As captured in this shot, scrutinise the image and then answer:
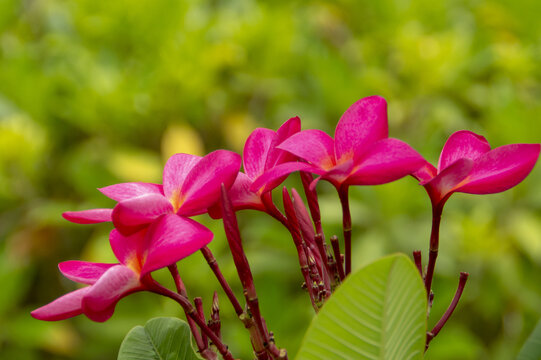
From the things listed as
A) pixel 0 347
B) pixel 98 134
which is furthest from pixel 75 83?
pixel 0 347

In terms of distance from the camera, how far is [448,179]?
1.10ft

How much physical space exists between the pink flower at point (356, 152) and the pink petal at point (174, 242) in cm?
5

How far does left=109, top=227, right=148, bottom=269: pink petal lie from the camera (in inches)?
13.2

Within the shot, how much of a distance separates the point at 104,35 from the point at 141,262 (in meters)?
1.59

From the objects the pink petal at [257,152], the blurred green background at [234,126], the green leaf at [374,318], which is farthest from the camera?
the blurred green background at [234,126]

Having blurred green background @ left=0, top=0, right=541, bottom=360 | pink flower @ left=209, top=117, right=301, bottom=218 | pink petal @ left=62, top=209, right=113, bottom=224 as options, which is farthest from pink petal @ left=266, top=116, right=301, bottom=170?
blurred green background @ left=0, top=0, right=541, bottom=360

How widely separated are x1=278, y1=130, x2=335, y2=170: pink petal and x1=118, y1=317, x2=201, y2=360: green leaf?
0.13 metres

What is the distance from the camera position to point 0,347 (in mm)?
1518

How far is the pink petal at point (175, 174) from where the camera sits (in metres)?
0.37

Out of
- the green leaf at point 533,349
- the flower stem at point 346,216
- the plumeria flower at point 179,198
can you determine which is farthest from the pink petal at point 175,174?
the green leaf at point 533,349

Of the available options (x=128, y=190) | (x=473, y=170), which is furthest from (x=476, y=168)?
(x=128, y=190)

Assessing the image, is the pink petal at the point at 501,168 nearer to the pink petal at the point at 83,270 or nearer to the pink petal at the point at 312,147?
the pink petal at the point at 312,147

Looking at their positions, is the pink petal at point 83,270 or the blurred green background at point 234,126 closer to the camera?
the pink petal at point 83,270

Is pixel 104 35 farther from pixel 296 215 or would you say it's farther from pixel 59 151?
pixel 296 215
